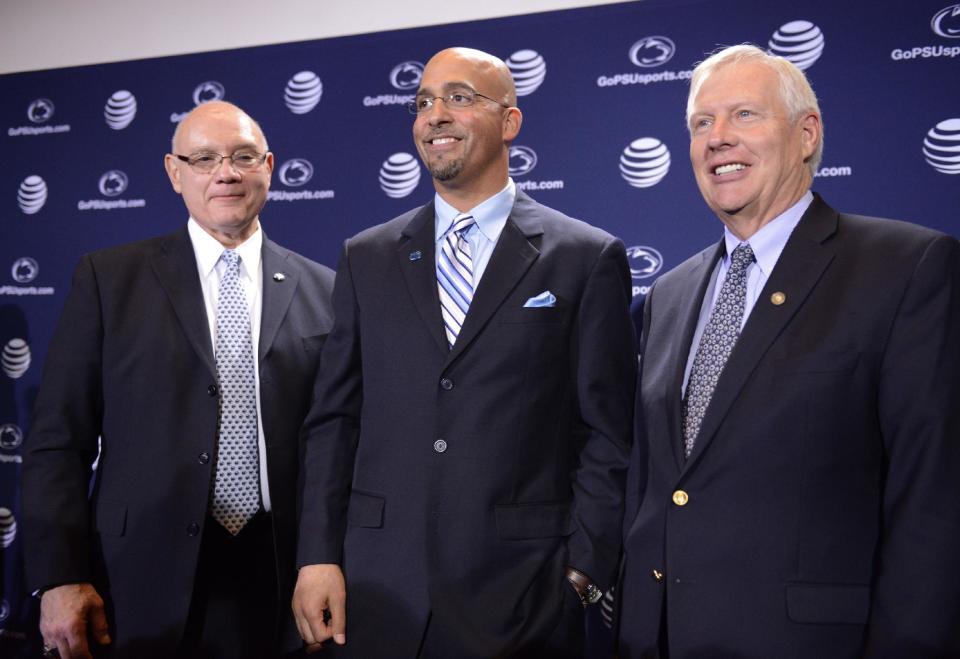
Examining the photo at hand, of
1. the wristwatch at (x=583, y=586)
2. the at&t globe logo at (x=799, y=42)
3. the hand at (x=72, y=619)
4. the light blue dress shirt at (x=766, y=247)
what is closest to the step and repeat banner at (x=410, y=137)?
the at&t globe logo at (x=799, y=42)

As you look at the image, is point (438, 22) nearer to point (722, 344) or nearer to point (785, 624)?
point (722, 344)

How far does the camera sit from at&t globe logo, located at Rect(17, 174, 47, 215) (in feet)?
14.6

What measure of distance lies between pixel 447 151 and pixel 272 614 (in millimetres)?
1476

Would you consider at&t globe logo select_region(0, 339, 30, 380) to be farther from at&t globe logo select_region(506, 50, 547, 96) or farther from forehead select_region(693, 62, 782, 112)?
forehead select_region(693, 62, 782, 112)

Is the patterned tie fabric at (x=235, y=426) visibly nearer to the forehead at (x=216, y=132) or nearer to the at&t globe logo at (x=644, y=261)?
the forehead at (x=216, y=132)

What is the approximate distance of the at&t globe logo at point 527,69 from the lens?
11.4 ft

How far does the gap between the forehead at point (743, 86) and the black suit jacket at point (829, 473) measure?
34 cm

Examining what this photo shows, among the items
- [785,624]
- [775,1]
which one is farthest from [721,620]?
[775,1]

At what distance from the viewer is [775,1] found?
3.16 metres

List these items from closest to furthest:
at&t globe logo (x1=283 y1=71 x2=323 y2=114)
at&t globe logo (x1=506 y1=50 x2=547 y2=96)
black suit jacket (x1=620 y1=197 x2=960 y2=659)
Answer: black suit jacket (x1=620 y1=197 x2=960 y2=659) < at&t globe logo (x1=506 y1=50 x2=547 y2=96) < at&t globe logo (x1=283 y1=71 x2=323 y2=114)

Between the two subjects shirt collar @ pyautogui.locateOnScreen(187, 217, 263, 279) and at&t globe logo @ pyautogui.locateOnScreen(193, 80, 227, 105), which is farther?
at&t globe logo @ pyautogui.locateOnScreen(193, 80, 227, 105)

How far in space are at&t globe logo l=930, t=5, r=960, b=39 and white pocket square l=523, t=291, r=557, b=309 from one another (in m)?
1.84

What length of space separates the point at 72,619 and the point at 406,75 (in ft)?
8.10

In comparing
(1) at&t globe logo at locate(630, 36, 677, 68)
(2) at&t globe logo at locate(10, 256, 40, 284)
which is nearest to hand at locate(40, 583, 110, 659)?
(2) at&t globe logo at locate(10, 256, 40, 284)
